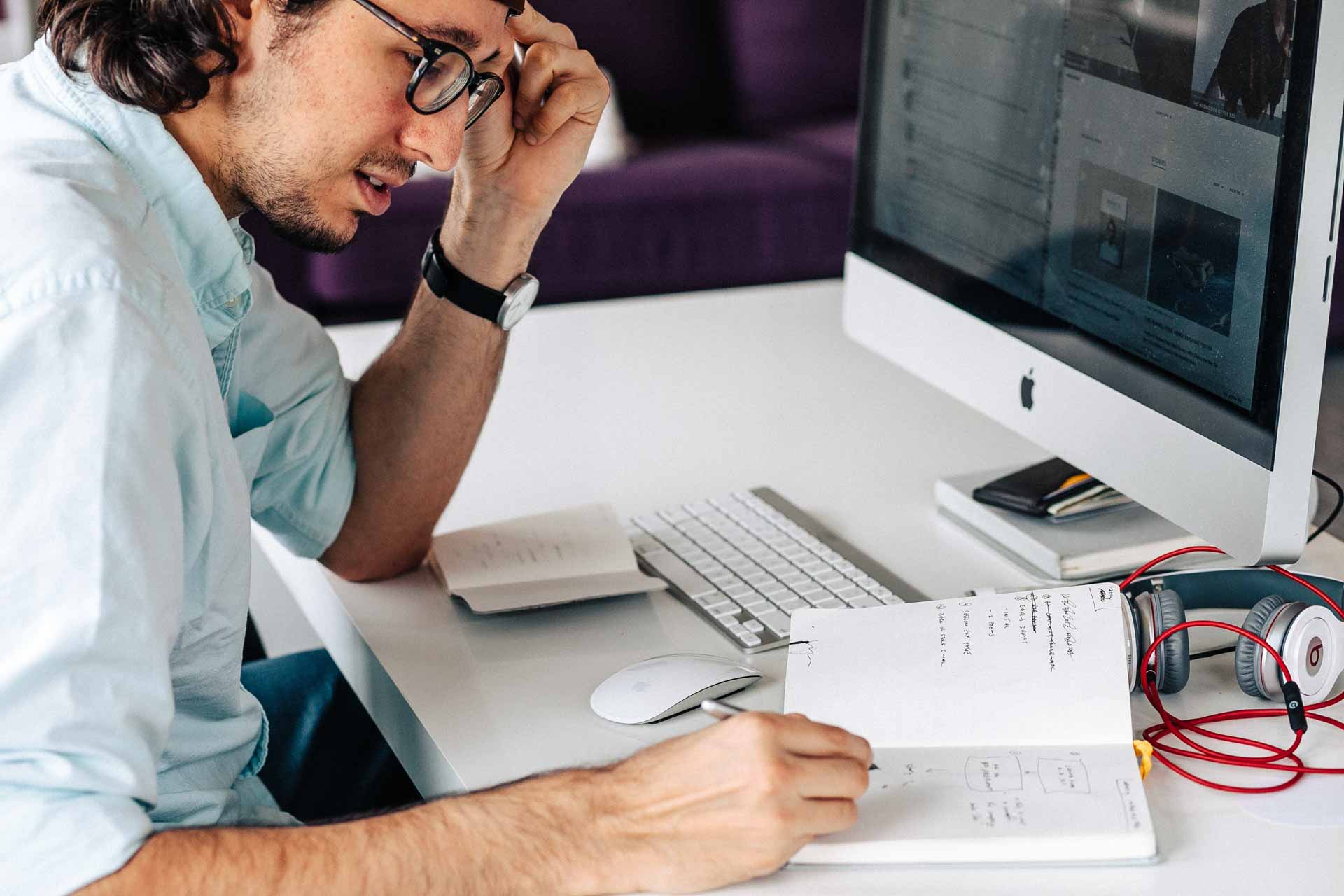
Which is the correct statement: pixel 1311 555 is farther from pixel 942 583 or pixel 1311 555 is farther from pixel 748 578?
pixel 748 578

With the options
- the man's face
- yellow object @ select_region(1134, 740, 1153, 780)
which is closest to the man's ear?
the man's face

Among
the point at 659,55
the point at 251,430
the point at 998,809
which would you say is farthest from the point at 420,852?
the point at 659,55

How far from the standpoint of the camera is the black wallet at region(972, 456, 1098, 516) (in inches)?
45.6

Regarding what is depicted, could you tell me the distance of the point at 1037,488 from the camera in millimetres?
1177

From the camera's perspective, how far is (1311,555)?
3.68 feet

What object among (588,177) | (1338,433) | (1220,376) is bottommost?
(1338,433)

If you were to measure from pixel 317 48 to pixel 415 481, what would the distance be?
0.37 m

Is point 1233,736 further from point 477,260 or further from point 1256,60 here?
point 477,260

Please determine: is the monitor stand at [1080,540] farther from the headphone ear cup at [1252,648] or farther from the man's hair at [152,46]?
the man's hair at [152,46]

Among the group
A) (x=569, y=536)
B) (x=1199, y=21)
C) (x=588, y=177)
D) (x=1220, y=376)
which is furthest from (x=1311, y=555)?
(x=588, y=177)

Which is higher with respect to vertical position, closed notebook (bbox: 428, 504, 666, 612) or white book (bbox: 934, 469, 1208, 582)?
white book (bbox: 934, 469, 1208, 582)

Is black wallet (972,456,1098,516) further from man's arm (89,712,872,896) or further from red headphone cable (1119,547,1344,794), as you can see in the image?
man's arm (89,712,872,896)

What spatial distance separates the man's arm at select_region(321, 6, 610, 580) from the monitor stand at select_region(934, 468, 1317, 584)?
0.42 metres

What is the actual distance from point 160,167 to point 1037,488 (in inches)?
27.7
